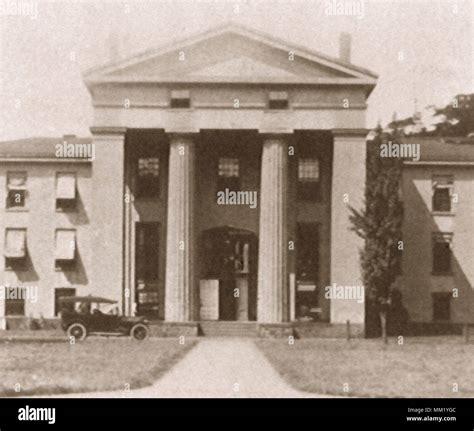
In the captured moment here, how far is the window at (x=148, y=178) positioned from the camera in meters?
52.0

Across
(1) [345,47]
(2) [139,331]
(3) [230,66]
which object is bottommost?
(2) [139,331]

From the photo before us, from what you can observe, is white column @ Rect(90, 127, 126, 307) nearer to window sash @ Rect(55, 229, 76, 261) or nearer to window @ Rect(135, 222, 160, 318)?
window @ Rect(135, 222, 160, 318)

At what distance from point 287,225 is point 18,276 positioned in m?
16.0

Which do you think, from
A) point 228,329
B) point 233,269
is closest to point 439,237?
point 233,269

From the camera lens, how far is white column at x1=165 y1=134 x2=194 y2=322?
157 ft

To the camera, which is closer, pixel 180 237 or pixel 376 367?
pixel 376 367

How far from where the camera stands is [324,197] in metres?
51.8

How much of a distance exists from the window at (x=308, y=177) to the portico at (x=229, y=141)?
0.71m

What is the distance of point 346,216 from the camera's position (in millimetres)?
49000

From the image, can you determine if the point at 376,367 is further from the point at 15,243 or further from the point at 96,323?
the point at 15,243

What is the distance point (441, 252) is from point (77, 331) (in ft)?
78.4

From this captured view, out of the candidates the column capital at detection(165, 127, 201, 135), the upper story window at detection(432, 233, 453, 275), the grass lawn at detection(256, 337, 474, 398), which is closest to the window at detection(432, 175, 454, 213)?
the upper story window at detection(432, 233, 453, 275)

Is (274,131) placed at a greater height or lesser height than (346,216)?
greater
